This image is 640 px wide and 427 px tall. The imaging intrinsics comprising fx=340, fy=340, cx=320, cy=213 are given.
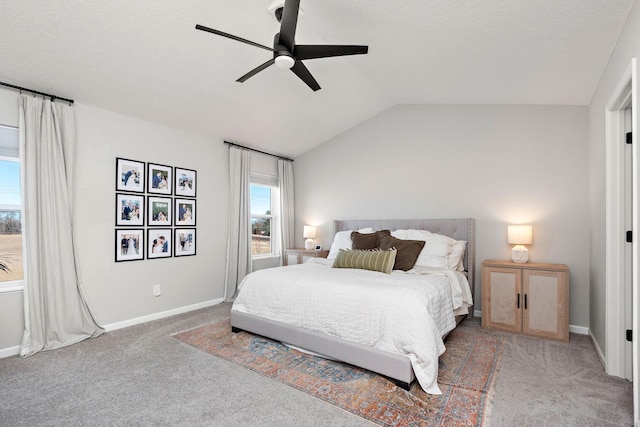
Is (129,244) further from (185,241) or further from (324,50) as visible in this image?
(324,50)

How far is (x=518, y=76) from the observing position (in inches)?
128

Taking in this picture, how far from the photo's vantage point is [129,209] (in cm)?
388

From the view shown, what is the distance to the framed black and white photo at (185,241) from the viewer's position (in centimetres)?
436

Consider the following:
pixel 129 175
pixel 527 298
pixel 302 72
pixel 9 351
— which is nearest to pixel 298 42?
pixel 302 72

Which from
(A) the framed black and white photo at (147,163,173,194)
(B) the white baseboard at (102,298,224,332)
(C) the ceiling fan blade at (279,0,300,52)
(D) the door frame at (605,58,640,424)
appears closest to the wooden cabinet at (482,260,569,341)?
(D) the door frame at (605,58,640,424)

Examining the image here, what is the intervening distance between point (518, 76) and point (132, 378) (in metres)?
4.23

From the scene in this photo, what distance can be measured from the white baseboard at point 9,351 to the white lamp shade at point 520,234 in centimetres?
499

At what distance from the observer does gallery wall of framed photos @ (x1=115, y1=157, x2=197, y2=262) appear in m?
3.83

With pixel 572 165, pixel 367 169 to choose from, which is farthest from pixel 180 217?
pixel 572 165

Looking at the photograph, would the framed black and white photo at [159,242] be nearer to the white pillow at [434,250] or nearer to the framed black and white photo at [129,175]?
the framed black and white photo at [129,175]

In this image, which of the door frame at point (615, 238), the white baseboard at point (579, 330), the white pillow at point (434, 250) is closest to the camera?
the door frame at point (615, 238)

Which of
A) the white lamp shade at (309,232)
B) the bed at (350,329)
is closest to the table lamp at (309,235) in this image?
the white lamp shade at (309,232)

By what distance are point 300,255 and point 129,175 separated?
256 centimetres

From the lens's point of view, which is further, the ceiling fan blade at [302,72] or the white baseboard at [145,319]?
the white baseboard at [145,319]
